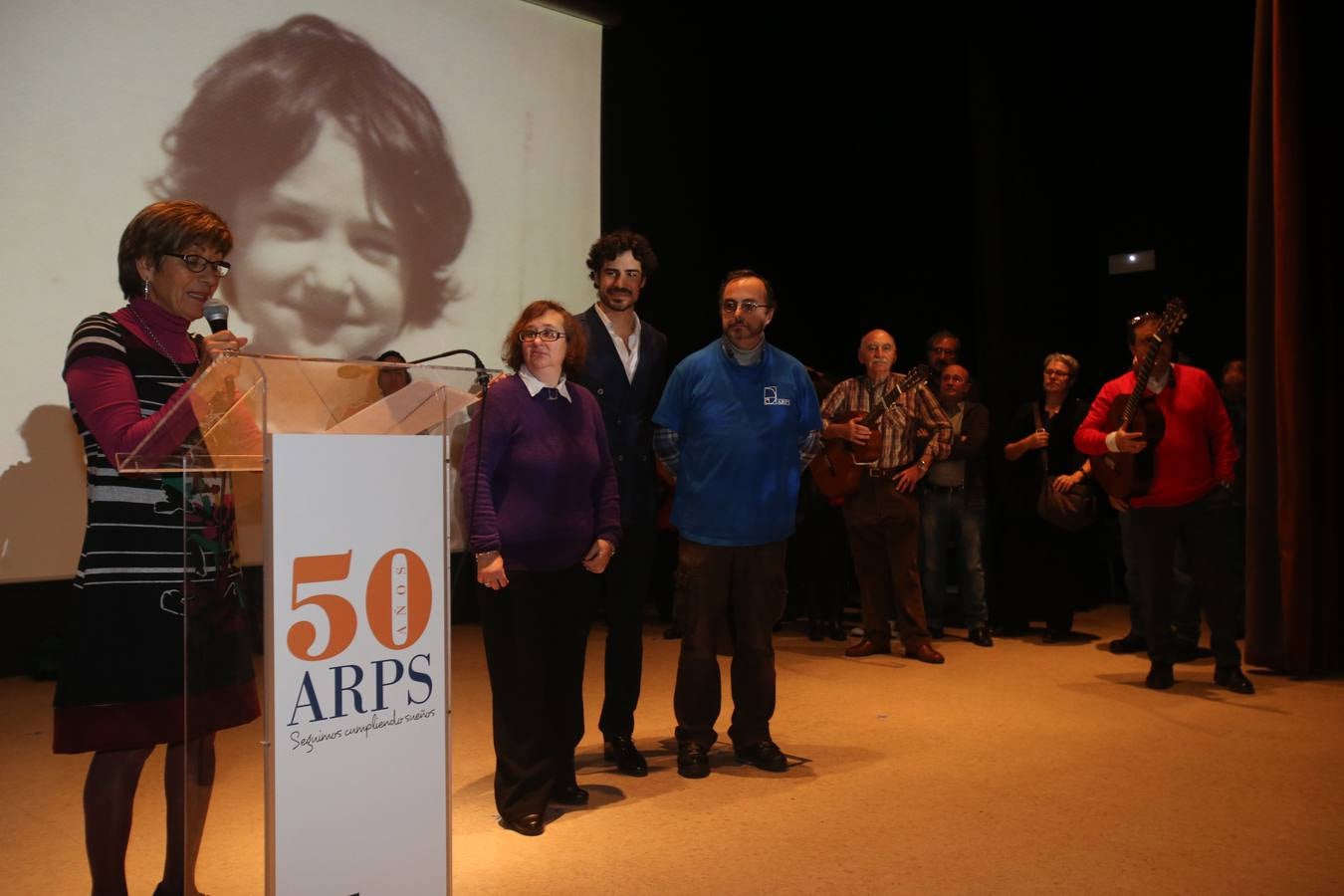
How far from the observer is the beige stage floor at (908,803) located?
255cm

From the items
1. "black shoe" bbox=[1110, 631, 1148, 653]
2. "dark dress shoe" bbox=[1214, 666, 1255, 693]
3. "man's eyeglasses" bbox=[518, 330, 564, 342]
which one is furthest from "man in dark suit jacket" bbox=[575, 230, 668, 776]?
"black shoe" bbox=[1110, 631, 1148, 653]

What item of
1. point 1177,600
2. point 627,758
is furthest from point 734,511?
point 1177,600

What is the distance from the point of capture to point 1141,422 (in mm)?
4383

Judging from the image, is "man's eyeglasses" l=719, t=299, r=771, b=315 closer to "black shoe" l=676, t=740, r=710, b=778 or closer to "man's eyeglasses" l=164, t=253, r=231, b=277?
"black shoe" l=676, t=740, r=710, b=778

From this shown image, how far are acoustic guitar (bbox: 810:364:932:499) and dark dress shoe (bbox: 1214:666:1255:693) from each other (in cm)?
175

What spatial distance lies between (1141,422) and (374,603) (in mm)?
3530

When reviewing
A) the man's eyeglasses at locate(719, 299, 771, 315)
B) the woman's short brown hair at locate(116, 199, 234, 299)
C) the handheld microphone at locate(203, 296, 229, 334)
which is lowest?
the handheld microphone at locate(203, 296, 229, 334)

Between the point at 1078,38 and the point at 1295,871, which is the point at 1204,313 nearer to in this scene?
the point at 1078,38

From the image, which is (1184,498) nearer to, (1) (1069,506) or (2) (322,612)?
(1) (1069,506)

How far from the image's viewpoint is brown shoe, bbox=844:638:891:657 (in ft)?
17.6

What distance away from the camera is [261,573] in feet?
5.86

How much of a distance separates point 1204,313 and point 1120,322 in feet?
2.07

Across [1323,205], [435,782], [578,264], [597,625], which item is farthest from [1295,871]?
[597,625]

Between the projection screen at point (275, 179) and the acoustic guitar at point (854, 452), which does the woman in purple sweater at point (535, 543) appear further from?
the acoustic guitar at point (854, 452)
